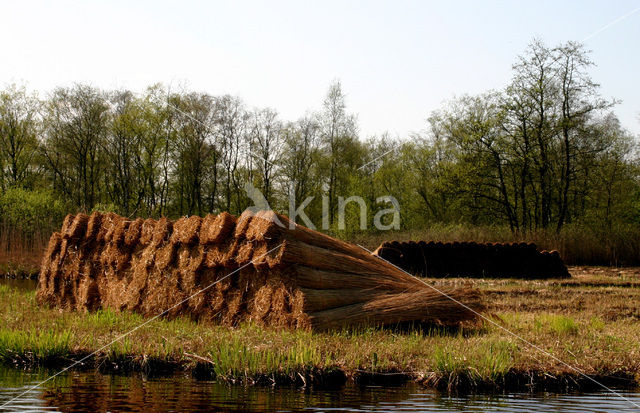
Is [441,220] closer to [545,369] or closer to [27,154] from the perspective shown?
[27,154]

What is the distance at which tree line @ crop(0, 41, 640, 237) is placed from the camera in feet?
138

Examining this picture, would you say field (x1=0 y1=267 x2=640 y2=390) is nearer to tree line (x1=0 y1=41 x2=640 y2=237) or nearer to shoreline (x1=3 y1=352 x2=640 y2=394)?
shoreline (x1=3 y1=352 x2=640 y2=394)

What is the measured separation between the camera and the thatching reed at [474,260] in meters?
22.2

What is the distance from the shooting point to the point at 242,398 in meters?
6.73

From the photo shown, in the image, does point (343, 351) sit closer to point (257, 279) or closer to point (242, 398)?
point (242, 398)

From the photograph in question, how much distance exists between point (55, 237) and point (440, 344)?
363 inches

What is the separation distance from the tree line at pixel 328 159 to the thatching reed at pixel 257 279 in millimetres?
29138

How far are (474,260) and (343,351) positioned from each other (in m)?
15.2

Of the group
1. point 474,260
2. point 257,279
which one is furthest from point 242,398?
point 474,260

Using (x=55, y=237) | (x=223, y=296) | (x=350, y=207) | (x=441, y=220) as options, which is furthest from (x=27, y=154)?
(x=223, y=296)

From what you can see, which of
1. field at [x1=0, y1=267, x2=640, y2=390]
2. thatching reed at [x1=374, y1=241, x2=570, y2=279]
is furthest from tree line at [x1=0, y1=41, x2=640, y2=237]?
field at [x1=0, y1=267, x2=640, y2=390]

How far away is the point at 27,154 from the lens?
52.8 m

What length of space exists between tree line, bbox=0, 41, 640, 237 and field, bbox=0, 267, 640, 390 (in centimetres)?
3095

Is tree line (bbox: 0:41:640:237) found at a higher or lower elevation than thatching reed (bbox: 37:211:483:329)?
higher
